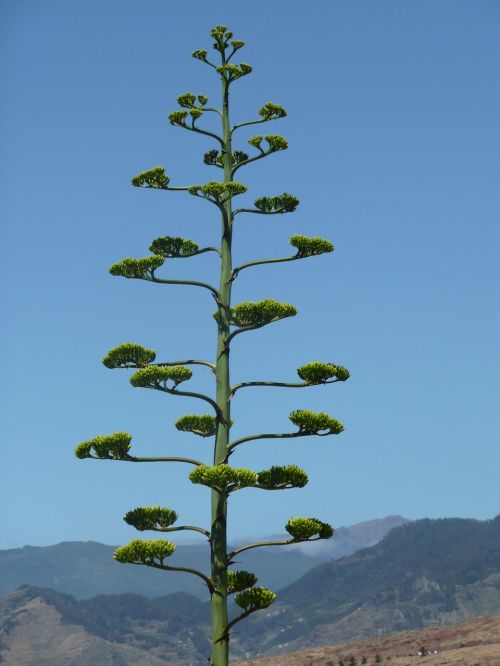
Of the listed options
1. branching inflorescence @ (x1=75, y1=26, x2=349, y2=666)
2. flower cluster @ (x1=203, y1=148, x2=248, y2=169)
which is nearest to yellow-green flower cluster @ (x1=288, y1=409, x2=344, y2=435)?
branching inflorescence @ (x1=75, y1=26, x2=349, y2=666)

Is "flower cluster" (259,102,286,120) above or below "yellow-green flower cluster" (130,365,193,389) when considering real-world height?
above

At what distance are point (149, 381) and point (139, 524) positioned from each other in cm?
361

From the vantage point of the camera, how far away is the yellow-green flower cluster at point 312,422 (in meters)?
21.8

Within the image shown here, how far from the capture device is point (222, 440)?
838 inches

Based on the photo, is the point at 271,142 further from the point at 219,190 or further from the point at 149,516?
the point at 149,516

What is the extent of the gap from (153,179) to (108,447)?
787cm

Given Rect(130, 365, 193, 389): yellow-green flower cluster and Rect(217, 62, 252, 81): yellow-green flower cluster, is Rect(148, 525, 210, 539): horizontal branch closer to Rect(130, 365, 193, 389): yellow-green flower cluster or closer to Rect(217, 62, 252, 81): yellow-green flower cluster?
Rect(130, 365, 193, 389): yellow-green flower cluster

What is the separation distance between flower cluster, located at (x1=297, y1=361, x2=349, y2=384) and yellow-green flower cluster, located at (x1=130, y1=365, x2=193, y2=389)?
9.33ft

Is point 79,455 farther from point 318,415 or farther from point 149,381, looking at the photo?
point 318,415

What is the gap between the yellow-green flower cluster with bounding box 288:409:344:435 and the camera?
21.8 m

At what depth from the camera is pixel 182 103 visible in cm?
2598

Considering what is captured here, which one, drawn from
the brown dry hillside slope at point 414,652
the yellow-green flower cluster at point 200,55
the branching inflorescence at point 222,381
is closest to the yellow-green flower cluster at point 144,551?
the branching inflorescence at point 222,381

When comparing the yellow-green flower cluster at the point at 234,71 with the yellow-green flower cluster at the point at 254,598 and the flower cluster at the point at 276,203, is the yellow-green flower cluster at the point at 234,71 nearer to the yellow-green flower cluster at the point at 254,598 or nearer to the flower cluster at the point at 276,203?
the flower cluster at the point at 276,203

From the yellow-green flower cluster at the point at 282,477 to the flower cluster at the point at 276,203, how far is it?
747 centimetres
